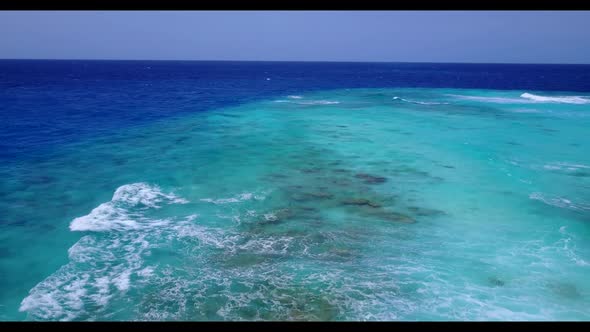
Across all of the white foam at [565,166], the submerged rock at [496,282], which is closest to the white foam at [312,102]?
the white foam at [565,166]

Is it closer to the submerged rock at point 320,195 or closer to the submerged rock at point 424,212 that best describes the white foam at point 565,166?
the submerged rock at point 424,212

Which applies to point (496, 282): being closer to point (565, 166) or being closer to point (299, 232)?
point (299, 232)

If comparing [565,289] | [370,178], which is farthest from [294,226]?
[565,289]

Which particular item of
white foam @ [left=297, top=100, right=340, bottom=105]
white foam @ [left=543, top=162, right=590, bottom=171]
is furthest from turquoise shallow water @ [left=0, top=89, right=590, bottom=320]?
white foam @ [left=297, top=100, right=340, bottom=105]
